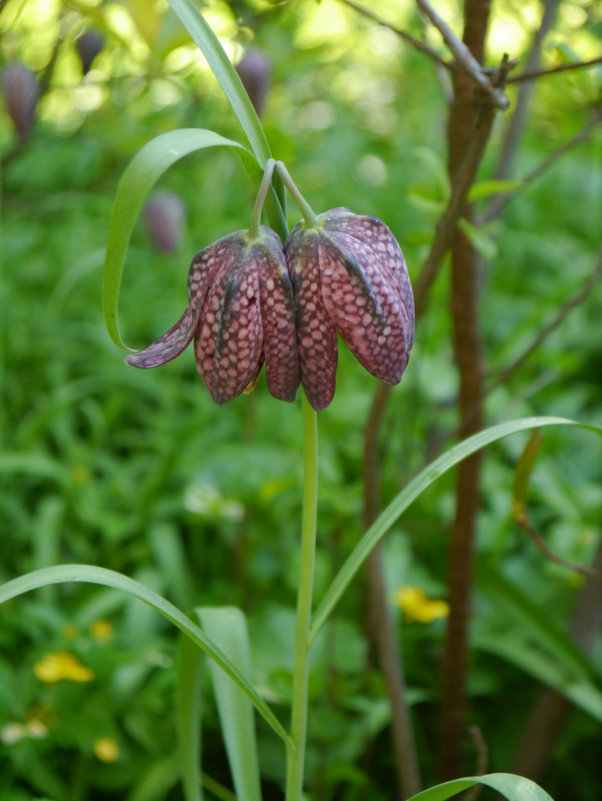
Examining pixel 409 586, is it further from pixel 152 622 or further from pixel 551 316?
pixel 551 316

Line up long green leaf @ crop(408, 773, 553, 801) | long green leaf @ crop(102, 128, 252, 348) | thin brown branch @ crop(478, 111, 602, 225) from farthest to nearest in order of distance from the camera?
thin brown branch @ crop(478, 111, 602, 225), long green leaf @ crop(408, 773, 553, 801), long green leaf @ crop(102, 128, 252, 348)

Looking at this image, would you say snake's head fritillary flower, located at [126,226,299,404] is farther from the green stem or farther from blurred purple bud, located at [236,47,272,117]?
blurred purple bud, located at [236,47,272,117]

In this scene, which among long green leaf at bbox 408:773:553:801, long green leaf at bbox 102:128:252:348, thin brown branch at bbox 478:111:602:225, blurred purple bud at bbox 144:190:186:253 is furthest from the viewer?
blurred purple bud at bbox 144:190:186:253

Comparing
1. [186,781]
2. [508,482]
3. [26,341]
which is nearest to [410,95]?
[26,341]

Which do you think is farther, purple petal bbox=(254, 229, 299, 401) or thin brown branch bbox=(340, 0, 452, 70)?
thin brown branch bbox=(340, 0, 452, 70)

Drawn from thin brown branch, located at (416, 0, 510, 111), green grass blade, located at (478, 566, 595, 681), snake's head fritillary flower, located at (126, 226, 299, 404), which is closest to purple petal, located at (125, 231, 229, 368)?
snake's head fritillary flower, located at (126, 226, 299, 404)

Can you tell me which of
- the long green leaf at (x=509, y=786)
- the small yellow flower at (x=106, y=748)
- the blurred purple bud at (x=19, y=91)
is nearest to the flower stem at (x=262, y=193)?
the long green leaf at (x=509, y=786)

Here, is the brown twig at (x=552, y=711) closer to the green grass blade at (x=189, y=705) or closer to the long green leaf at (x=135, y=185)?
the green grass blade at (x=189, y=705)
